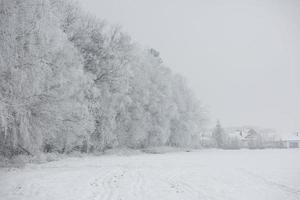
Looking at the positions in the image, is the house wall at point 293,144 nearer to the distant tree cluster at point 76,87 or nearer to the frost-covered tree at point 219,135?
the frost-covered tree at point 219,135

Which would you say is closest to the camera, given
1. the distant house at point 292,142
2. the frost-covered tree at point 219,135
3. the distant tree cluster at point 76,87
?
the distant tree cluster at point 76,87

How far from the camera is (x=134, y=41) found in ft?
151

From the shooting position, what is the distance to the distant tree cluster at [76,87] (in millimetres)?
18812

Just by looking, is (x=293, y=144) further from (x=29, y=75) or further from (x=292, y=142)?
(x=29, y=75)

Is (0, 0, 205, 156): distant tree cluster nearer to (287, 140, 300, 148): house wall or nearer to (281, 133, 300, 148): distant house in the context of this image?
(281, 133, 300, 148): distant house

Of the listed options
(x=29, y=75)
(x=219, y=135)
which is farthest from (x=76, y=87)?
(x=219, y=135)

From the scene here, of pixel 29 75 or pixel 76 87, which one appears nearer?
pixel 29 75

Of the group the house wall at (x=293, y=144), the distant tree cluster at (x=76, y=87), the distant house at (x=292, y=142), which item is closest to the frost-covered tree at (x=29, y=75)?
the distant tree cluster at (x=76, y=87)

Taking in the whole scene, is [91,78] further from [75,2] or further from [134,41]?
[134,41]

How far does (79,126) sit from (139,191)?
1830cm

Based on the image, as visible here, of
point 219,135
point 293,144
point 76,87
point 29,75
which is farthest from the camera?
point 293,144

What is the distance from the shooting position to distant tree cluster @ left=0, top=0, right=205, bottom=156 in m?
18.8

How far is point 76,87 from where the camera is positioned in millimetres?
29094

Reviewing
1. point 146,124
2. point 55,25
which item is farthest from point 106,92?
point 55,25
